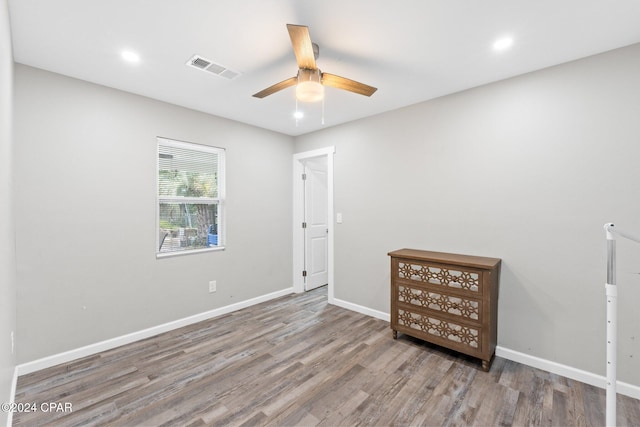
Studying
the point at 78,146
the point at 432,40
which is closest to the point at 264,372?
the point at 78,146

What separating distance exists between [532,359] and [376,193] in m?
2.14

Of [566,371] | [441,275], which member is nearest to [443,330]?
[441,275]

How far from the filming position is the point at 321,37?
1.89 metres

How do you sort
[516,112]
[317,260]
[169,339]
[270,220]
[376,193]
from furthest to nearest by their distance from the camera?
1. [317,260]
2. [270,220]
3. [376,193]
4. [169,339]
5. [516,112]

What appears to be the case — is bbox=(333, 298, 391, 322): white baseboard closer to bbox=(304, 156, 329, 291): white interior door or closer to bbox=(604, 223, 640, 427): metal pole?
bbox=(304, 156, 329, 291): white interior door

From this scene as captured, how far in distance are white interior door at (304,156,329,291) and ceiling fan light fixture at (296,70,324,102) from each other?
94.3 inches

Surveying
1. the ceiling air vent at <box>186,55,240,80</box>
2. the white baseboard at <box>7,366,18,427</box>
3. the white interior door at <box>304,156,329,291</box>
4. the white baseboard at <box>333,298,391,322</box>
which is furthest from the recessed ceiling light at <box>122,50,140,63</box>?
the white baseboard at <box>333,298,391,322</box>

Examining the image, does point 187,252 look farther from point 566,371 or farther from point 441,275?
point 566,371

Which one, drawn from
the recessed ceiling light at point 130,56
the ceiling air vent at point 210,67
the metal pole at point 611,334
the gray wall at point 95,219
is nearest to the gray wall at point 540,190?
the metal pole at point 611,334

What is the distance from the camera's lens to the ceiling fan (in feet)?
5.20

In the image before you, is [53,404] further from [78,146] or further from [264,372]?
[78,146]

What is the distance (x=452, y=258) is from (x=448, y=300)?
0.38 m

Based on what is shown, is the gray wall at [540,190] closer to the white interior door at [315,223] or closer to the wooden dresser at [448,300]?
the wooden dresser at [448,300]

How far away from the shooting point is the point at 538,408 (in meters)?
1.88
